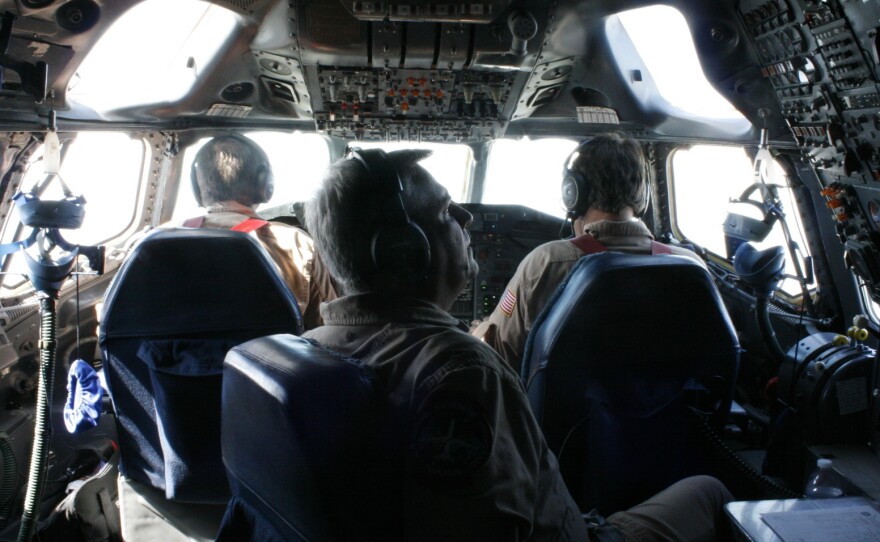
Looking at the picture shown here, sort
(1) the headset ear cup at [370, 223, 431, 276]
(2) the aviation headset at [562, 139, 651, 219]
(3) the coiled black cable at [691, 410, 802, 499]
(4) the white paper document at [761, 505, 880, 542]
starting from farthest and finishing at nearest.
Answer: (2) the aviation headset at [562, 139, 651, 219] < (3) the coiled black cable at [691, 410, 802, 499] < (4) the white paper document at [761, 505, 880, 542] < (1) the headset ear cup at [370, 223, 431, 276]

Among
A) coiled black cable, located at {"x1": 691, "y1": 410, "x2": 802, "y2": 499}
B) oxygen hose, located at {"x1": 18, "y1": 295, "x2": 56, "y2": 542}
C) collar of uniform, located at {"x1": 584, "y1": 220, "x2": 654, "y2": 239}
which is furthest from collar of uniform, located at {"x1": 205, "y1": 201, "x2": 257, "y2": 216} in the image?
coiled black cable, located at {"x1": 691, "y1": 410, "x2": 802, "y2": 499}

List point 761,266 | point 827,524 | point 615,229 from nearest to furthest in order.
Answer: point 827,524
point 615,229
point 761,266

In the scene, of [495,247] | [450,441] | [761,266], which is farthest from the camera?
[495,247]

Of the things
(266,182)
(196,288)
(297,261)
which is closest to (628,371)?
(196,288)

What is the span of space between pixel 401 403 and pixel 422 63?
7.45 feet

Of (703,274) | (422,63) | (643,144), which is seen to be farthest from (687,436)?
(643,144)

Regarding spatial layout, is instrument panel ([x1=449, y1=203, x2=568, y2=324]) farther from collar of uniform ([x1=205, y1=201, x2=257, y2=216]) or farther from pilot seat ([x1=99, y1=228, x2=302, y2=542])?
pilot seat ([x1=99, y1=228, x2=302, y2=542])

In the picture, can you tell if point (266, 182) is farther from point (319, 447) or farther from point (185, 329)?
point (319, 447)

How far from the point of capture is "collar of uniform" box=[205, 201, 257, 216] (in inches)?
95.6

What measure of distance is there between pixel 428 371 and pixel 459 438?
11 cm

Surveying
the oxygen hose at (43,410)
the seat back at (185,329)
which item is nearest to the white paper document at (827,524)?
the seat back at (185,329)

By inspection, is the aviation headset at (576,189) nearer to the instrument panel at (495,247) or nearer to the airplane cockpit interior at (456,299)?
the airplane cockpit interior at (456,299)

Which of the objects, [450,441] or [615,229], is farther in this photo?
[615,229]

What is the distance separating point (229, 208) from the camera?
8.05 feet
